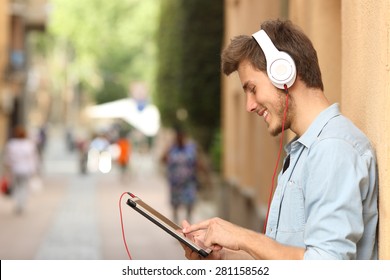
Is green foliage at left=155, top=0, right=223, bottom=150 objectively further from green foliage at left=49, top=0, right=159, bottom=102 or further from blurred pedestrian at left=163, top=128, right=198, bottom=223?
green foliage at left=49, top=0, right=159, bottom=102

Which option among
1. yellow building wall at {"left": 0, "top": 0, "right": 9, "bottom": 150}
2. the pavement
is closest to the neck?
the pavement

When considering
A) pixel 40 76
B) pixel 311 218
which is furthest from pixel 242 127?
pixel 40 76

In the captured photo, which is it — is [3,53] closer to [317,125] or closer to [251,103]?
[251,103]

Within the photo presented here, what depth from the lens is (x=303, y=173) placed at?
120 inches

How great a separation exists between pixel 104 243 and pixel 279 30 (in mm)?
13556

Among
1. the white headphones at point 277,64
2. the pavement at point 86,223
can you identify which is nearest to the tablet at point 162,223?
the white headphones at point 277,64

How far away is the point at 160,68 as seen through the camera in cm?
3641

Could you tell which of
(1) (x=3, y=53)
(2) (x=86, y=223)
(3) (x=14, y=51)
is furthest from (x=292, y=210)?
(3) (x=14, y=51)

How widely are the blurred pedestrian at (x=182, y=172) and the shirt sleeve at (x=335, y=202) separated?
13.5 metres

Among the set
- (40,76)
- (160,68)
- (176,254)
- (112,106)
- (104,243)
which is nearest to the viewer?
(176,254)

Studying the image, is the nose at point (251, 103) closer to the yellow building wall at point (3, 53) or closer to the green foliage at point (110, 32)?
the yellow building wall at point (3, 53)

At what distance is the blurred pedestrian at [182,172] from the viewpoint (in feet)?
54.8

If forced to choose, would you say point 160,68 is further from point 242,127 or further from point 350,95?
point 350,95
